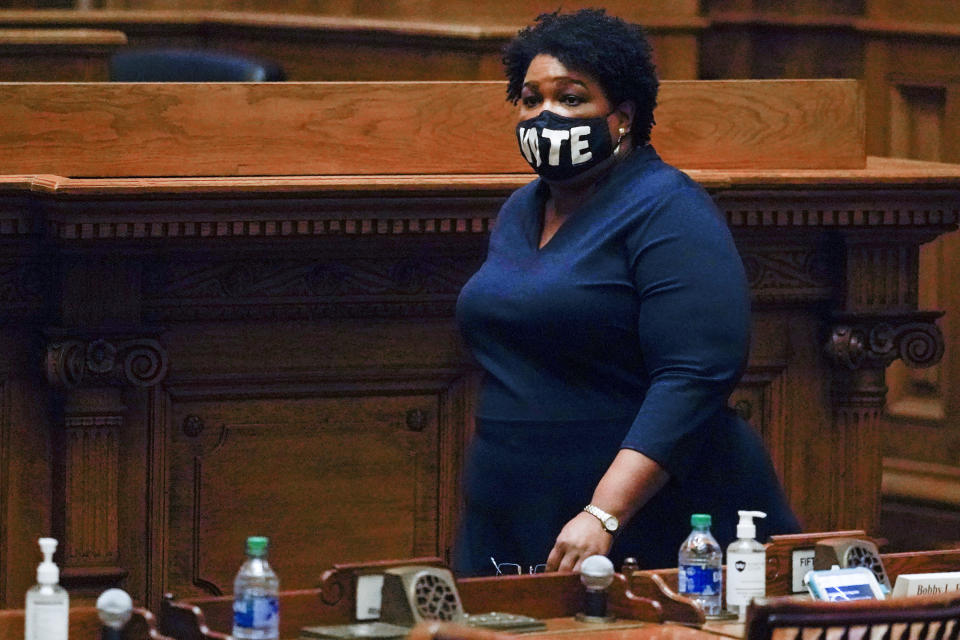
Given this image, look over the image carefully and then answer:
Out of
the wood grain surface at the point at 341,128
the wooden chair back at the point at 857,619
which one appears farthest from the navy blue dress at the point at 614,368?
the wood grain surface at the point at 341,128

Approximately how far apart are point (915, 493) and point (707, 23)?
1465 mm

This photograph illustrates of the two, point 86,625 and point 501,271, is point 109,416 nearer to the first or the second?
point 501,271

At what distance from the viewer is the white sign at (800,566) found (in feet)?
9.30

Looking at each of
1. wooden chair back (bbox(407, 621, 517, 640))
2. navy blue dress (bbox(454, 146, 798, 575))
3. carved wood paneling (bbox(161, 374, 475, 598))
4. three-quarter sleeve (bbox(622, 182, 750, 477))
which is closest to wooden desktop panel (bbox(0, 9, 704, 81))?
carved wood paneling (bbox(161, 374, 475, 598))

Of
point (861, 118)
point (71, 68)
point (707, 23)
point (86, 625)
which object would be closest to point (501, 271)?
point (86, 625)

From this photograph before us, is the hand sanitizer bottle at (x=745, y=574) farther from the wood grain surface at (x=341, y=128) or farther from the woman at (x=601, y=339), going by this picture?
the wood grain surface at (x=341, y=128)

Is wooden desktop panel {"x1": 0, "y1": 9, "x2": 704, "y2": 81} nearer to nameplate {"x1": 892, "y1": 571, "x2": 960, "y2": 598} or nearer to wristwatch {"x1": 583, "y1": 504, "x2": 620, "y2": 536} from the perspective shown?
wristwatch {"x1": 583, "y1": 504, "x2": 620, "y2": 536}

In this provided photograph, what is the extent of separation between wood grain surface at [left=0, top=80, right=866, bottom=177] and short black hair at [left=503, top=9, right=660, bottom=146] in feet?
3.45

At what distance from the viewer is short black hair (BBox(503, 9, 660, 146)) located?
3104mm

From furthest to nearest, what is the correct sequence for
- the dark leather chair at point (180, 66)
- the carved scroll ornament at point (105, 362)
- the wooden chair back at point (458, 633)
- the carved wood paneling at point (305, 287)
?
the dark leather chair at point (180, 66) → the carved wood paneling at point (305, 287) → the carved scroll ornament at point (105, 362) → the wooden chair back at point (458, 633)

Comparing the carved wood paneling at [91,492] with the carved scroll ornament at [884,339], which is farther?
the carved scroll ornament at [884,339]

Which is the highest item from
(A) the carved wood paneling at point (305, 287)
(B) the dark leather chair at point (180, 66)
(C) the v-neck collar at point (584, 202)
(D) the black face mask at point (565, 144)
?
(B) the dark leather chair at point (180, 66)

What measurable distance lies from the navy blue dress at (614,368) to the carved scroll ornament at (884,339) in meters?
1.32

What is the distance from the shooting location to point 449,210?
4.09 metres
